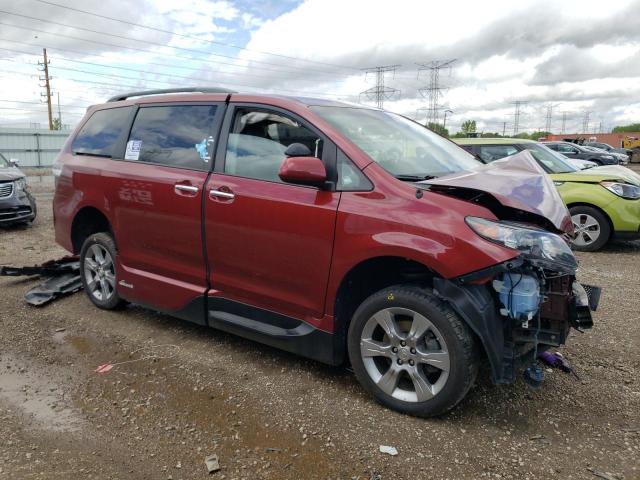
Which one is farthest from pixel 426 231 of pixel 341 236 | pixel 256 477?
pixel 256 477

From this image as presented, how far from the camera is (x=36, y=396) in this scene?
3363 millimetres

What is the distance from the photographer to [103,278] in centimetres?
484

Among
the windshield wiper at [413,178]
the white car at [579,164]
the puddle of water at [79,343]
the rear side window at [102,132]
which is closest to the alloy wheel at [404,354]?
the windshield wiper at [413,178]

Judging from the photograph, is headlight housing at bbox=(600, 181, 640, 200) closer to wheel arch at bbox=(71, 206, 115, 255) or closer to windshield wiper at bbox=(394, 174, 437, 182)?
windshield wiper at bbox=(394, 174, 437, 182)

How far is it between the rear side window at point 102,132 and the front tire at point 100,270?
0.79m

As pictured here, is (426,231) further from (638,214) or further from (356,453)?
(638,214)

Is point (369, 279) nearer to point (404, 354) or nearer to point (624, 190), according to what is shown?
point (404, 354)

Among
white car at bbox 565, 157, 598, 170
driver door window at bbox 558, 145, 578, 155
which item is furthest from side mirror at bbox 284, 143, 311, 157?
driver door window at bbox 558, 145, 578, 155

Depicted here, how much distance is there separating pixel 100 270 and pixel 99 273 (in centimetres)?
5

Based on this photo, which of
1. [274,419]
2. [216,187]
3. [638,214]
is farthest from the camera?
[638,214]

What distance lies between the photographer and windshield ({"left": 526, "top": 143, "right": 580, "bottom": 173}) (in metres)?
8.13

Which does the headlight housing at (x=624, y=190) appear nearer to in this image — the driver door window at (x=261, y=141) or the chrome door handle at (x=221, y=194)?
the driver door window at (x=261, y=141)

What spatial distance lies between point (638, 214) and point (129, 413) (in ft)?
23.3

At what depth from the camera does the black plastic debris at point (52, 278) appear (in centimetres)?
520
